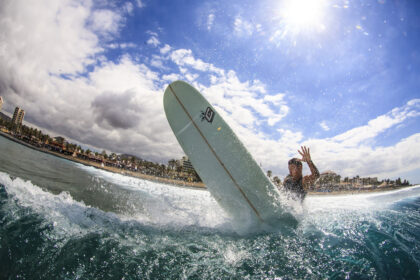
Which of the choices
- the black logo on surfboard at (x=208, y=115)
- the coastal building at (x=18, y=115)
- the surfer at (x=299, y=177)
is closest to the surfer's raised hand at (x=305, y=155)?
the surfer at (x=299, y=177)

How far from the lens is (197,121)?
431cm

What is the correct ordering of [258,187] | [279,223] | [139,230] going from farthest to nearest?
1. [258,187]
2. [279,223]
3. [139,230]

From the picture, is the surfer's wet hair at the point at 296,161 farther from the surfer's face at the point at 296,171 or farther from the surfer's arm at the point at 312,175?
the surfer's arm at the point at 312,175

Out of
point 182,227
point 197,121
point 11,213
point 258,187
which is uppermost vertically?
point 197,121

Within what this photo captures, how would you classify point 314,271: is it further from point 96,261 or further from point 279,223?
point 96,261

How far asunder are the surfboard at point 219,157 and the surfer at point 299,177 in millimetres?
756

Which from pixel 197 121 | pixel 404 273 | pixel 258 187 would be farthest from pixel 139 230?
pixel 404 273

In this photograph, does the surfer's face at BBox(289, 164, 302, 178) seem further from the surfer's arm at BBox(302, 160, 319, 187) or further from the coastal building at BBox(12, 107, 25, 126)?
the coastal building at BBox(12, 107, 25, 126)

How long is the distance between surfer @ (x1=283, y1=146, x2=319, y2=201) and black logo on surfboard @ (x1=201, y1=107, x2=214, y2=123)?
2.10 meters

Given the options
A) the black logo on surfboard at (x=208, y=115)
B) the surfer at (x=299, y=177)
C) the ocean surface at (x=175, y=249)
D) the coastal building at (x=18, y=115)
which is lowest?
the ocean surface at (x=175, y=249)

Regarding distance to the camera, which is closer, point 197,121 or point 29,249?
point 29,249

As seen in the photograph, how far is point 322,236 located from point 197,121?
333 centimetres

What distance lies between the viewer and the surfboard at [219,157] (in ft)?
11.0

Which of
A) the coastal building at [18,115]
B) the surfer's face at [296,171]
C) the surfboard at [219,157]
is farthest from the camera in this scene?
the coastal building at [18,115]
